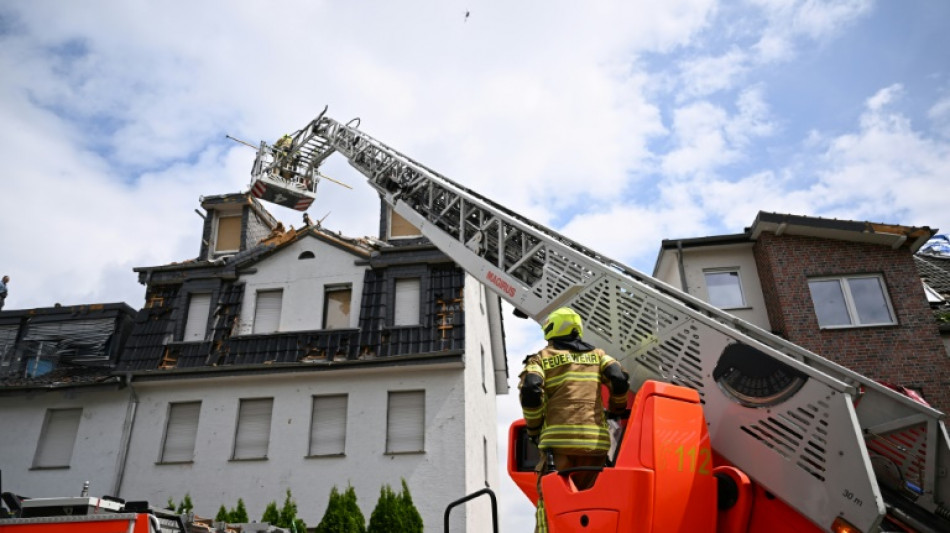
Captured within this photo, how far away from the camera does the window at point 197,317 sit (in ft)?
55.5

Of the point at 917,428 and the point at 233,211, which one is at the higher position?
the point at 233,211

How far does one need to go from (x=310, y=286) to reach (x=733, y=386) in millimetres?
13892

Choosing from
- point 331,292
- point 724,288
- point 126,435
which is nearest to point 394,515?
point 331,292

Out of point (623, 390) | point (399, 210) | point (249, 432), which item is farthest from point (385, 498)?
point (623, 390)

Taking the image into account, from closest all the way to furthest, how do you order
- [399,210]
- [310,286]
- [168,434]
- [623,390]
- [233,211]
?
[623,390], [399,210], [168,434], [310,286], [233,211]

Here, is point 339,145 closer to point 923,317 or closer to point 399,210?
point 399,210

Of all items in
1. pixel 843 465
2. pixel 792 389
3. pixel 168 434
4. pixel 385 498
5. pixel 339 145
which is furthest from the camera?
pixel 168 434

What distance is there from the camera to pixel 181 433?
51.1ft

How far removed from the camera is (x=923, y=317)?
47.8ft

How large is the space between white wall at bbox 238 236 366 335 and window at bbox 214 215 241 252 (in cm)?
240

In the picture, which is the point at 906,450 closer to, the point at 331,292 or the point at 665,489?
the point at 665,489

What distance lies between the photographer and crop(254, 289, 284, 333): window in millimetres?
16766

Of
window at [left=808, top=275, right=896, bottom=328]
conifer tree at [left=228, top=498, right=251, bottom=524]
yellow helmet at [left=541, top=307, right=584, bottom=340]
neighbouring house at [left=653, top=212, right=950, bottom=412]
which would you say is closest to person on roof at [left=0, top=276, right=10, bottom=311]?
conifer tree at [left=228, top=498, right=251, bottom=524]

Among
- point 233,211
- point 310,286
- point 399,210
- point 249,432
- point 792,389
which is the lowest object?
point 792,389
